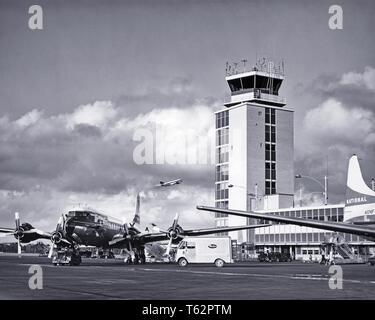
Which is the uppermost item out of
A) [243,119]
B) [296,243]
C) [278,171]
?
[243,119]

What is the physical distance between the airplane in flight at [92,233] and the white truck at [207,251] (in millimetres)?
3161

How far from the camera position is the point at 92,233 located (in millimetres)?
59406

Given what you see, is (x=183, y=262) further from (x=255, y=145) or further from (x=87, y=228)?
(x=255, y=145)

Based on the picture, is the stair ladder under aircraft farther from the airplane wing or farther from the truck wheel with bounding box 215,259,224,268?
the airplane wing

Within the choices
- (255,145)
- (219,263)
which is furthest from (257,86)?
(219,263)

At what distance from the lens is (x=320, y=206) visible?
112 metres

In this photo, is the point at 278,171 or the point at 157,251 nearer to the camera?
the point at 157,251

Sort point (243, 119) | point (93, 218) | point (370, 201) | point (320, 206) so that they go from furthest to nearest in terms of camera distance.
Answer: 1. point (243, 119)
2. point (320, 206)
3. point (93, 218)
4. point (370, 201)

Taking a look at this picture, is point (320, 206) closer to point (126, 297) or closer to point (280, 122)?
point (280, 122)

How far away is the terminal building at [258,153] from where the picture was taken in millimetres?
126375

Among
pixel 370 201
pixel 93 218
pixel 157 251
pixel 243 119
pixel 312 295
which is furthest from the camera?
pixel 243 119

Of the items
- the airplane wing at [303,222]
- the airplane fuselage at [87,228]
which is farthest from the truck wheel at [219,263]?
the airplane wing at [303,222]
